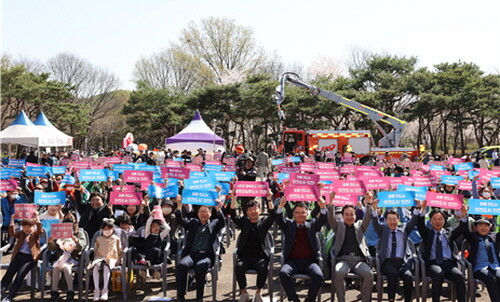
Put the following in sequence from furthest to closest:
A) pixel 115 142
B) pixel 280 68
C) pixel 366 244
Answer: pixel 115 142 → pixel 280 68 → pixel 366 244

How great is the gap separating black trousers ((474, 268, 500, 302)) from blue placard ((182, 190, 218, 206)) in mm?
3471

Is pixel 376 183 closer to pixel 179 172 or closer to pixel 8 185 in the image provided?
pixel 179 172

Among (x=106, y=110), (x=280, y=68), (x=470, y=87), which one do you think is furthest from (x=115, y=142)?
(x=470, y=87)

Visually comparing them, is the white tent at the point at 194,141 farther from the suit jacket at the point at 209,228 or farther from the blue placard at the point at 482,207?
the blue placard at the point at 482,207

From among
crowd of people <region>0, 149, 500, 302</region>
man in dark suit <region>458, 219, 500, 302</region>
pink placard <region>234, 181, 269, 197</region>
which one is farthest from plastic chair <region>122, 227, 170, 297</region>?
man in dark suit <region>458, 219, 500, 302</region>

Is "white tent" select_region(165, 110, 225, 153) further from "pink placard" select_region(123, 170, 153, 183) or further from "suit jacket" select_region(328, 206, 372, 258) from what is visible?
"suit jacket" select_region(328, 206, 372, 258)

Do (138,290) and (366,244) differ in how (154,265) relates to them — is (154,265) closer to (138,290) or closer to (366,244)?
(138,290)

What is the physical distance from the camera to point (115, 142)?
178 ft

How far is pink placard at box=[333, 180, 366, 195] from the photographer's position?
23.2ft

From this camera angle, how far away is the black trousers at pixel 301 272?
587 cm

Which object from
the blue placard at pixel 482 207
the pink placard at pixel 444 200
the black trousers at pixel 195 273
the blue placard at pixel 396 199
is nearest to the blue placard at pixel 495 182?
the blue placard at pixel 482 207

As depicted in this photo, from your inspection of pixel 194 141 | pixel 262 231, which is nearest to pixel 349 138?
pixel 194 141

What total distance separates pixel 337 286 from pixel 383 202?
1486 mm

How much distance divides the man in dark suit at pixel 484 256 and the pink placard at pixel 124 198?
450 centimetres
